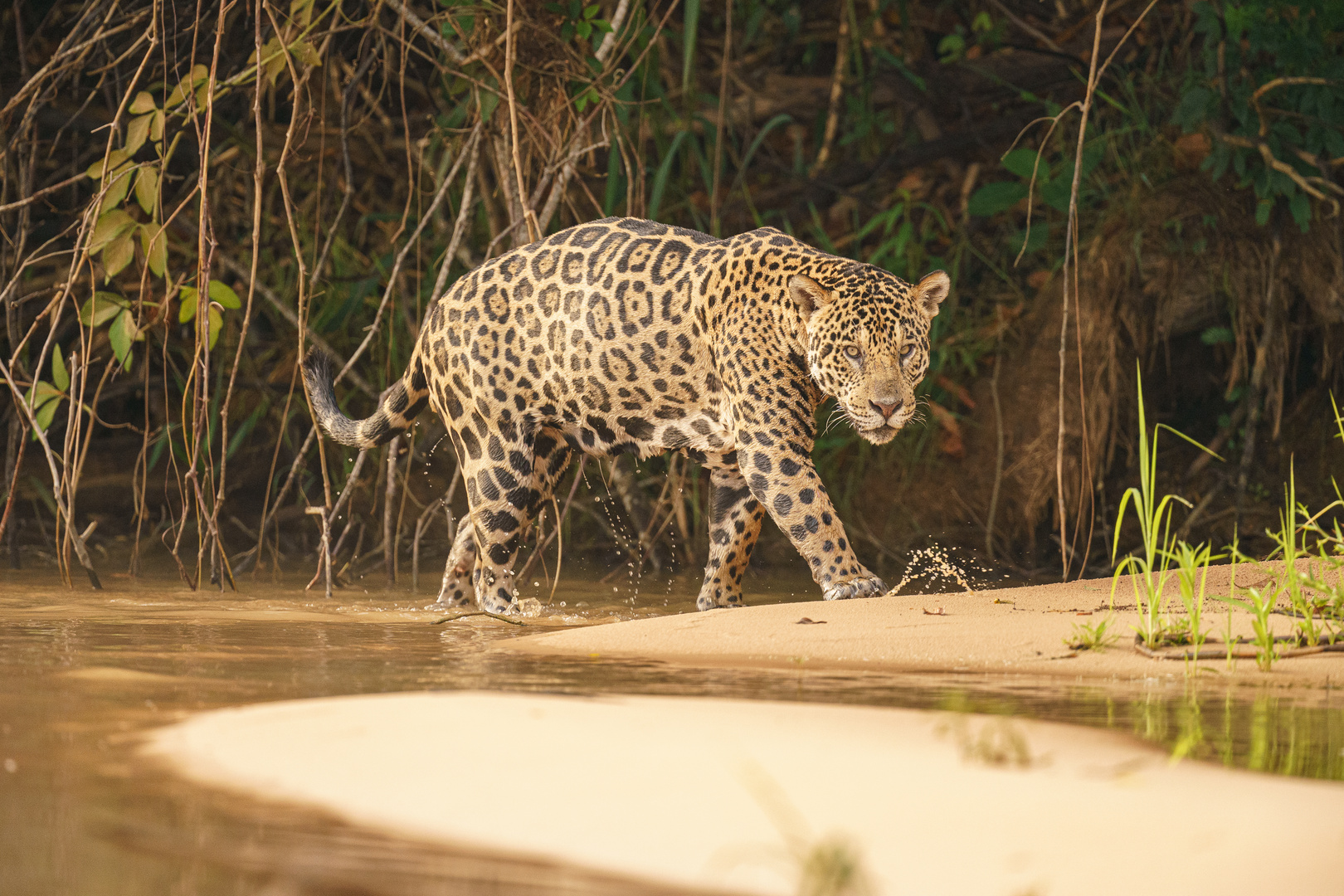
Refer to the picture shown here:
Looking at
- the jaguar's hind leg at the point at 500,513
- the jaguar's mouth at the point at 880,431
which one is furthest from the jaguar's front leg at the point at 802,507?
the jaguar's hind leg at the point at 500,513

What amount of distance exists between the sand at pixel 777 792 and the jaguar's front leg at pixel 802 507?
1.91 metres

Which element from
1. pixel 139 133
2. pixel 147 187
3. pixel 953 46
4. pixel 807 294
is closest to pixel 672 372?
pixel 807 294

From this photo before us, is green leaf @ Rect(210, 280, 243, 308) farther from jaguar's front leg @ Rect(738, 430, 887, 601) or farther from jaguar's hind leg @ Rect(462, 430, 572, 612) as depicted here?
jaguar's front leg @ Rect(738, 430, 887, 601)

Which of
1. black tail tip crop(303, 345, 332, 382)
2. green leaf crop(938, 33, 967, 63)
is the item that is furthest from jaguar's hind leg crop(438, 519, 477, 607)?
green leaf crop(938, 33, 967, 63)

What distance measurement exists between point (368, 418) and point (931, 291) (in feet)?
6.71

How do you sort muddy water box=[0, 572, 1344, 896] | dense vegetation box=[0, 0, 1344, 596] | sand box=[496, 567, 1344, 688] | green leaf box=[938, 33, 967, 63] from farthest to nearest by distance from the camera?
green leaf box=[938, 33, 967, 63] → dense vegetation box=[0, 0, 1344, 596] → sand box=[496, 567, 1344, 688] → muddy water box=[0, 572, 1344, 896]

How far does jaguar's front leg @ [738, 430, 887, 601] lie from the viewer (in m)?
4.87

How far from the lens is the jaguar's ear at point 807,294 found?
195 inches

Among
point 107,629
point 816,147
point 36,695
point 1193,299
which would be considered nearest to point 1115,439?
point 1193,299

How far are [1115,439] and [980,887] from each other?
563 centimetres

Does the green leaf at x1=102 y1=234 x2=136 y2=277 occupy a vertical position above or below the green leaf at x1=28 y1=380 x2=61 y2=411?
above

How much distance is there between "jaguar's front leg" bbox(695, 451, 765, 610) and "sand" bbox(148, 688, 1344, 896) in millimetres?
2450

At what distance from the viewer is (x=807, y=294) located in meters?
4.99

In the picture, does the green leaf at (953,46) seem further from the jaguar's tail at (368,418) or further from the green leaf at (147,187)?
the green leaf at (147,187)
